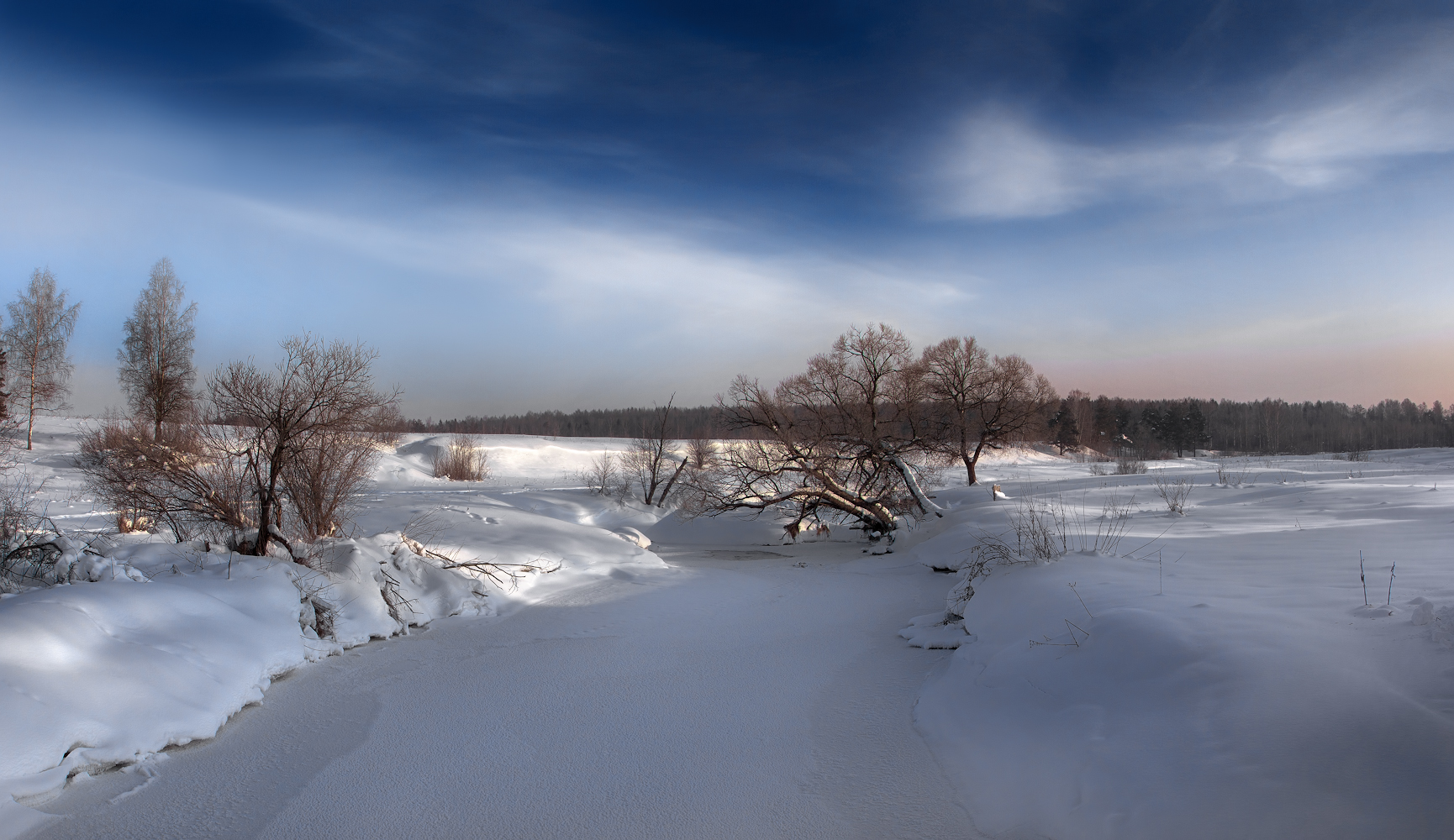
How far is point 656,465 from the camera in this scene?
2822cm

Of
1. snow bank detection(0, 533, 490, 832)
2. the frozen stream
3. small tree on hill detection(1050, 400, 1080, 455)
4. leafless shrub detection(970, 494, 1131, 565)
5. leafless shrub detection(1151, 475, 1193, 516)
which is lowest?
the frozen stream

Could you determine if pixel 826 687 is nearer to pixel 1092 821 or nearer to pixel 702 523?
pixel 1092 821

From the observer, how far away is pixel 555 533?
12844 millimetres

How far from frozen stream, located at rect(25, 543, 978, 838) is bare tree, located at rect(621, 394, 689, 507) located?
62.1 ft

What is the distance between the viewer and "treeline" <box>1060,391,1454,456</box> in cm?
5503

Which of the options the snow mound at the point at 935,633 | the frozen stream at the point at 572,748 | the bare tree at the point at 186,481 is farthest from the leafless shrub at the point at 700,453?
the frozen stream at the point at 572,748

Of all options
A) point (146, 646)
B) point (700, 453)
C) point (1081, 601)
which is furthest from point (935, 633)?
point (700, 453)

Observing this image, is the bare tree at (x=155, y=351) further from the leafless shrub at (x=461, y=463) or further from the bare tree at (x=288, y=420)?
the bare tree at (x=288, y=420)

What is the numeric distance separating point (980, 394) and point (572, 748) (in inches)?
1195

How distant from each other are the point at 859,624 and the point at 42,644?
289 inches

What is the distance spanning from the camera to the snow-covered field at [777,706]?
10.4 ft

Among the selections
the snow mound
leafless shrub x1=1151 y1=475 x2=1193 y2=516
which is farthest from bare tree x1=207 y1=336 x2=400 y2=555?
leafless shrub x1=1151 y1=475 x2=1193 y2=516

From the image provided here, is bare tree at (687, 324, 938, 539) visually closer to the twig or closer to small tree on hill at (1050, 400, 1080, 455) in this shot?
the twig

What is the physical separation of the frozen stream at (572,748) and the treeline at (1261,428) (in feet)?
179
